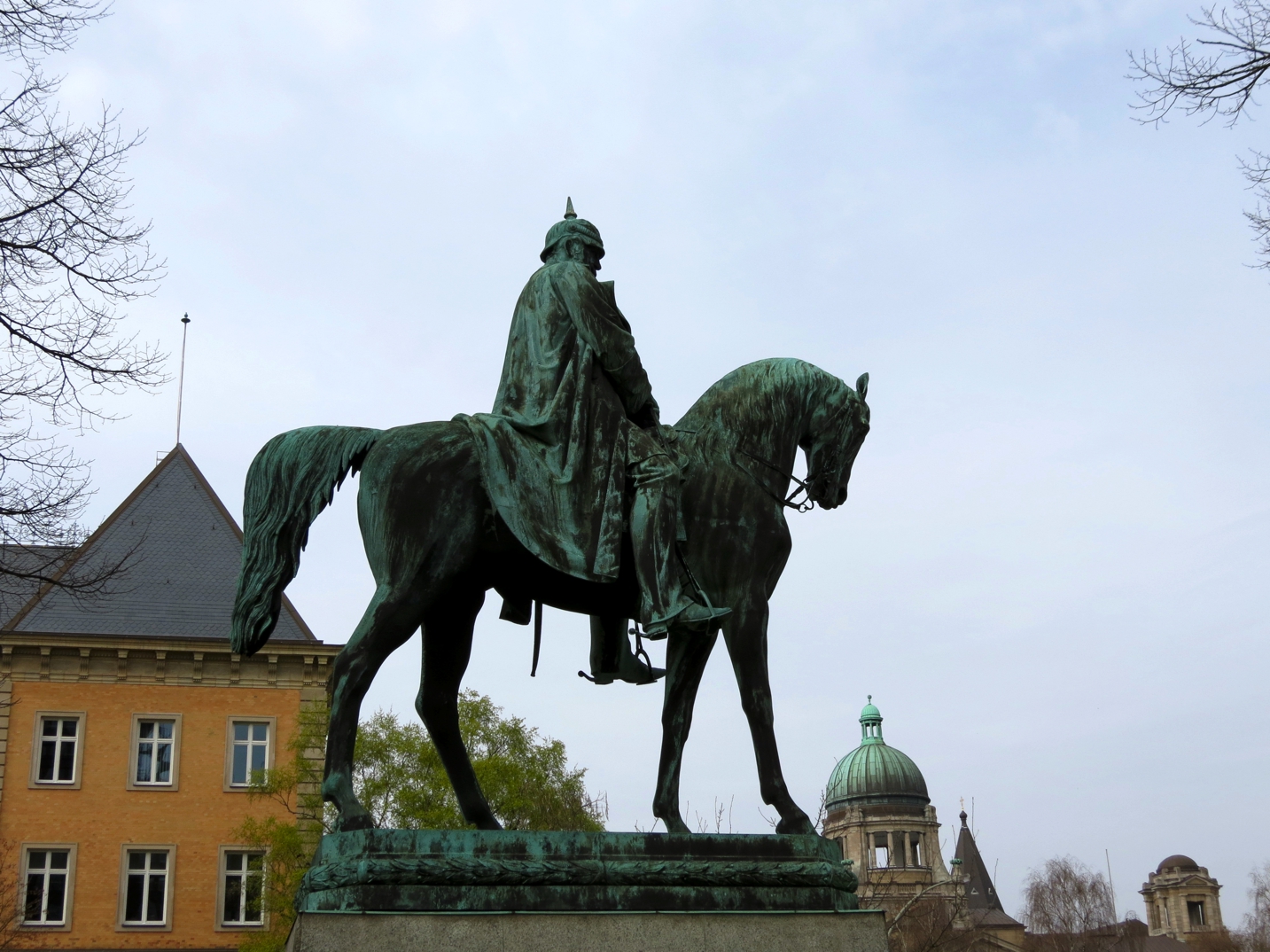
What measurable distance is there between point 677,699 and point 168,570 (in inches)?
1439

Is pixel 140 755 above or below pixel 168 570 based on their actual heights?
below

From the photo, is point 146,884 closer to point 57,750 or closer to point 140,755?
point 140,755

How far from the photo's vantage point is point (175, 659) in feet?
130

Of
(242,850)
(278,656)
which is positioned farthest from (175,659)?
(242,850)

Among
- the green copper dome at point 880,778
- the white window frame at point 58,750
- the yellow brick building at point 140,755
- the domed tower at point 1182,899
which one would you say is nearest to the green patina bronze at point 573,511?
the yellow brick building at point 140,755

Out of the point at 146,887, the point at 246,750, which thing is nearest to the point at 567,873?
the point at 146,887

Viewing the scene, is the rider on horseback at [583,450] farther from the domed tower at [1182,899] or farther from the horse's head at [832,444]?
the domed tower at [1182,899]

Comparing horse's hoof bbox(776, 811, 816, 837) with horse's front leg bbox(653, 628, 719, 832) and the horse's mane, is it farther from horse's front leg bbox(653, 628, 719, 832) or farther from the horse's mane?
the horse's mane

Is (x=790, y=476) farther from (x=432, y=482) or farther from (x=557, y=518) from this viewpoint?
(x=432, y=482)

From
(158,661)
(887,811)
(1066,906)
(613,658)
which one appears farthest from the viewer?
(887,811)

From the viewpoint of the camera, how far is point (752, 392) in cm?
852

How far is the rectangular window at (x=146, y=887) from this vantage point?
37.7m

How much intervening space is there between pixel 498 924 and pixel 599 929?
473 mm

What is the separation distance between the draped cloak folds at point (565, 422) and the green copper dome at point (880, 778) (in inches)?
5388
